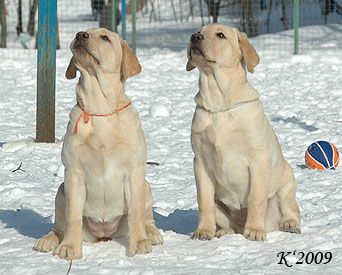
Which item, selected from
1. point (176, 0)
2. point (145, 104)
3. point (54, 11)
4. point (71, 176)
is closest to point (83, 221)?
point (71, 176)

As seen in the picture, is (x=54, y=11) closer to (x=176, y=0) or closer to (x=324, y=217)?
(x=324, y=217)

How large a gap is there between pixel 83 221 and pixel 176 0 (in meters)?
21.0

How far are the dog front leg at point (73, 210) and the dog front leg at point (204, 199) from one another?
744mm

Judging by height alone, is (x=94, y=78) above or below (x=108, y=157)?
above

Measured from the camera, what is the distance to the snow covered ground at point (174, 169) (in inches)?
197

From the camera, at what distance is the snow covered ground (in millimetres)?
5012

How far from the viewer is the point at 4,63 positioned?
49.4 feet

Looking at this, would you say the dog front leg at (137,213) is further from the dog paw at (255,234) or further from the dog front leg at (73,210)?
the dog paw at (255,234)

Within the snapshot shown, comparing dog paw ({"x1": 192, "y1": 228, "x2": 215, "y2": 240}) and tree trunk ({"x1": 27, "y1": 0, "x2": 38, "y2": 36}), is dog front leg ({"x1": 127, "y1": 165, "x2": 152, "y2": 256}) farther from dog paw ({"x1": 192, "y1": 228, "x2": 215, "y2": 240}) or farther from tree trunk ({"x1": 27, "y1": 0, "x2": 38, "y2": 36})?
tree trunk ({"x1": 27, "y1": 0, "x2": 38, "y2": 36})

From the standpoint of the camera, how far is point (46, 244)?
5.25 metres

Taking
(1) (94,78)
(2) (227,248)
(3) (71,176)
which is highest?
(1) (94,78)

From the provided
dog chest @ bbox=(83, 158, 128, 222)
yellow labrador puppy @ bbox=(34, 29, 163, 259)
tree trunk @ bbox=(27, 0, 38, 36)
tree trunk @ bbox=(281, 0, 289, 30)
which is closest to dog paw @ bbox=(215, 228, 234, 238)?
yellow labrador puppy @ bbox=(34, 29, 163, 259)

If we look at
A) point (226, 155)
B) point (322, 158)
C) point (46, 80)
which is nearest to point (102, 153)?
point (226, 155)

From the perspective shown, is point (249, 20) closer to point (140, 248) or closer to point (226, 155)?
point (226, 155)
